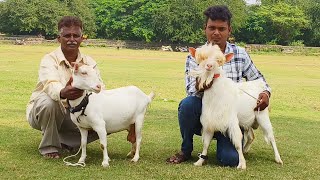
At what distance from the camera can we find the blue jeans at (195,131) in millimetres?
5996

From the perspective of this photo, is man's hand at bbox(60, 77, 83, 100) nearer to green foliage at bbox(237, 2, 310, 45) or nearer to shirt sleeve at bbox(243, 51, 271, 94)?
shirt sleeve at bbox(243, 51, 271, 94)

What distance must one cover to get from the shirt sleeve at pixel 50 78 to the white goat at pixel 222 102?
162 cm

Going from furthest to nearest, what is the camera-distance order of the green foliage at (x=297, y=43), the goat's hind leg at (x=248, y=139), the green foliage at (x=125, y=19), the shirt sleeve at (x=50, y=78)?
the green foliage at (x=125, y=19) → the green foliage at (x=297, y=43) → the goat's hind leg at (x=248, y=139) → the shirt sleeve at (x=50, y=78)

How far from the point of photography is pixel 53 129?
251 inches

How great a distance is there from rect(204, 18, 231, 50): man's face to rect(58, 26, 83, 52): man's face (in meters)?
1.63

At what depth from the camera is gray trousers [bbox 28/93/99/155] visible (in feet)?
20.3

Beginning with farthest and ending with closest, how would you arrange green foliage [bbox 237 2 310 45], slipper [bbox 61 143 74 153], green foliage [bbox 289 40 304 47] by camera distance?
green foliage [bbox 237 2 310 45]
green foliage [bbox 289 40 304 47]
slipper [bbox 61 143 74 153]

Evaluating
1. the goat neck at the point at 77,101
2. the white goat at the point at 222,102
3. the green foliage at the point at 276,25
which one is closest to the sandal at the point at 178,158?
the white goat at the point at 222,102

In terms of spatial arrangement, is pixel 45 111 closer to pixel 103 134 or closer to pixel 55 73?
pixel 55 73

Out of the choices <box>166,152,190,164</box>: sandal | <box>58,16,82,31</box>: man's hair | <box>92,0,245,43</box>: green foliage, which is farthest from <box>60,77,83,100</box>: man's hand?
<box>92,0,245,43</box>: green foliage

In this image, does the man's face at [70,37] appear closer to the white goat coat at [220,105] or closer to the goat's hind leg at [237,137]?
the white goat coat at [220,105]

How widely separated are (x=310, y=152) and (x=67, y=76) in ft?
11.9

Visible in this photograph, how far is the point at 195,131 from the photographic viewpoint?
20.9ft

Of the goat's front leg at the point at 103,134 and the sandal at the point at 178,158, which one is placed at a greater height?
the goat's front leg at the point at 103,134
